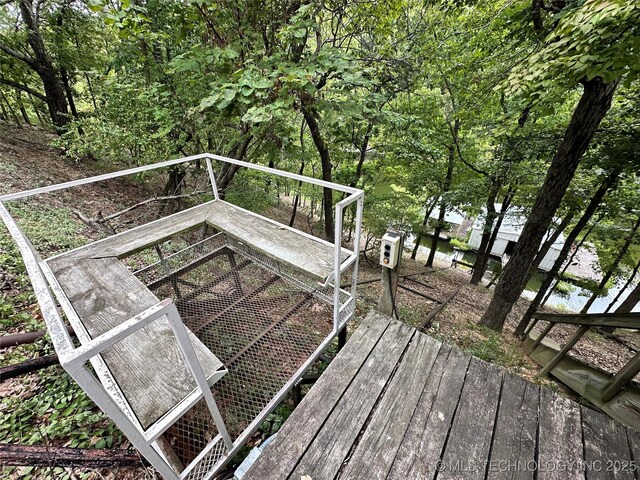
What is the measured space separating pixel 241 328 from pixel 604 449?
8.94ft

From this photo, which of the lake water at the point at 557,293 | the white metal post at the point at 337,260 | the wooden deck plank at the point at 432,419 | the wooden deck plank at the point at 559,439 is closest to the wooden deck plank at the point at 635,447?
the wooden deck plank at the point at 559,439

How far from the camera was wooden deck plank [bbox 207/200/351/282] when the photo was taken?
223 cm

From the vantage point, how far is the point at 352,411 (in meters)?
1.75

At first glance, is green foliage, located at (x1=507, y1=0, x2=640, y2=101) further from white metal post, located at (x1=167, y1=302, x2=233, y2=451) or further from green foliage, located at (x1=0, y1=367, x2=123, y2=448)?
green foliage, located at (x1=0, y1=367, x2=123, y2=448)

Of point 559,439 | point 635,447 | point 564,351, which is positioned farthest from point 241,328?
point 564,351

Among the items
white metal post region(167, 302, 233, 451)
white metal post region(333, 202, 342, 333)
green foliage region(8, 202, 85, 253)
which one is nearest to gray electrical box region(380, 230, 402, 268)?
white metal post region(333, 202, 342, 333)

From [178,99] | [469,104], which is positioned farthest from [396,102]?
[178,99]

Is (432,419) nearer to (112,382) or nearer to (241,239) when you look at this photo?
(112,382)

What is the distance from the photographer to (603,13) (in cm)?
165

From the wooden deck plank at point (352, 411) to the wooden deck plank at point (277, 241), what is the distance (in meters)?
0.78

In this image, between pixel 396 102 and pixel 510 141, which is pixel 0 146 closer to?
pixel 396 102

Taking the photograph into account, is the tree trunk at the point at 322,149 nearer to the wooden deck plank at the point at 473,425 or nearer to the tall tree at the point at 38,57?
the wooden deck plank at the point at 473,425

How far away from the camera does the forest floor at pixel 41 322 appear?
187 cm

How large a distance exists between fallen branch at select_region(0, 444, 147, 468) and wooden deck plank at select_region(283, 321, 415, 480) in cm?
110
